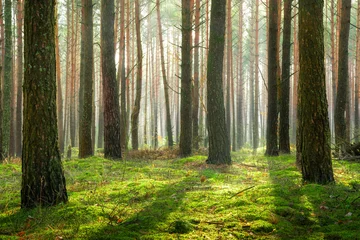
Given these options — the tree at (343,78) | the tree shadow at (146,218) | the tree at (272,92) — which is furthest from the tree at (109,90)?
the tree at (343,78)

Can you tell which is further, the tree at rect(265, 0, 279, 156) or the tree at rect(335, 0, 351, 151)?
the tree at rect(265, 0, 279, 156)

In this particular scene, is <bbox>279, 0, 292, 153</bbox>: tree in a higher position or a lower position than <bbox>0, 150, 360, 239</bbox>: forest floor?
higher

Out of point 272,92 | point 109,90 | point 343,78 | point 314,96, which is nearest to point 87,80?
point 109,90

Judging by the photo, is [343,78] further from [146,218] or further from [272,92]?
[146,218]

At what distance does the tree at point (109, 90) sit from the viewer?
11.8 m

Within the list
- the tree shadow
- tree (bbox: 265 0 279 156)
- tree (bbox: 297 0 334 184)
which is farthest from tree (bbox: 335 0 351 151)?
the tree shadow

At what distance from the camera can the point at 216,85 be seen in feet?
34.3

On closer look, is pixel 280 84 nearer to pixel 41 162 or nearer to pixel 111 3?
pixel 111 3

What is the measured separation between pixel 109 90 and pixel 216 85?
372cm

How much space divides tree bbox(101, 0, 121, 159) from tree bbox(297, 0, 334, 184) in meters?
7.01

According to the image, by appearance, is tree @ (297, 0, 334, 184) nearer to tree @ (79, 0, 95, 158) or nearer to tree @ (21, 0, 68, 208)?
tree @ (21, 0, 68, 208)

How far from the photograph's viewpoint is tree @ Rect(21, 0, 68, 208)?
15.6ft

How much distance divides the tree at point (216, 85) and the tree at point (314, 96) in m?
4.19

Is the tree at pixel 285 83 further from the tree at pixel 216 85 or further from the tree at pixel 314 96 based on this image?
the tree at pixel 314 96
